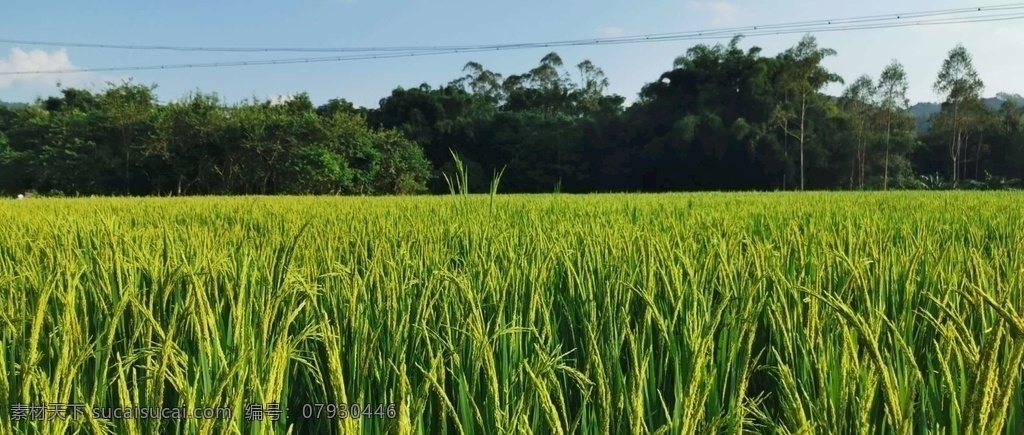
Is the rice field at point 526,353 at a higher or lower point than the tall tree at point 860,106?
lower

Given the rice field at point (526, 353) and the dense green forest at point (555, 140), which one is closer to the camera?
the rice field at point (526, 353)

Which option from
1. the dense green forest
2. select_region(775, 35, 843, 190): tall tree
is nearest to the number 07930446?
the dense green forest

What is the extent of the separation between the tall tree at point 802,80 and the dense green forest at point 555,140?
71 mm

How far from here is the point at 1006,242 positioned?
7.64 ft

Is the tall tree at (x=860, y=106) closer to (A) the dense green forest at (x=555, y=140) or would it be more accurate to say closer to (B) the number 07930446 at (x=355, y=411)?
(A) the dense green forest at (x=555, y=140)

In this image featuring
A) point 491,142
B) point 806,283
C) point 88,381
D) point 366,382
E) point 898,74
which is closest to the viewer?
point 366,382

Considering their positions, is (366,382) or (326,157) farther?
(326,157)

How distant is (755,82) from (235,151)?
1816 cm

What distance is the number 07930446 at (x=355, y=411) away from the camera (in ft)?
2.50

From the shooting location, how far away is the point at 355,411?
786 mm

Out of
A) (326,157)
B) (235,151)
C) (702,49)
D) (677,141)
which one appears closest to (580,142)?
(677,141)

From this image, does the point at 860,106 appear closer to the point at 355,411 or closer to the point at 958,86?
the point at 958,86

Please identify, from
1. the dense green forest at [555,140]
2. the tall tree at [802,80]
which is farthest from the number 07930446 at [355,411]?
the tall tree at [802,80]

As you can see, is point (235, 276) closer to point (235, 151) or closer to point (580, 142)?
point (235, 151)
